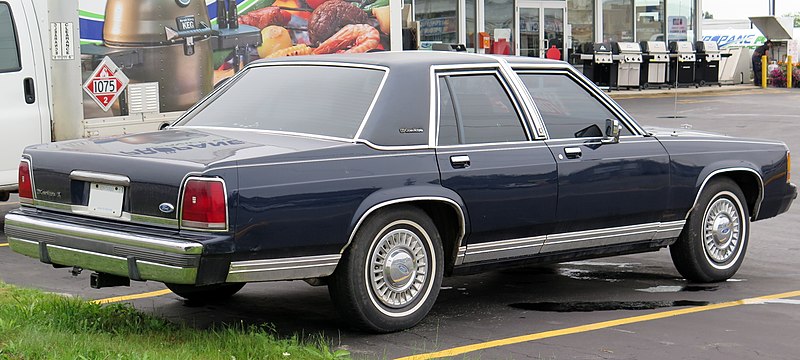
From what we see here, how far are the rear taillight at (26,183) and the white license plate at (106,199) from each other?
561 mm

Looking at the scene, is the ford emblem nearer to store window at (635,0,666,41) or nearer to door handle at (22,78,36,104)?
door handle at (22,78,36,104)

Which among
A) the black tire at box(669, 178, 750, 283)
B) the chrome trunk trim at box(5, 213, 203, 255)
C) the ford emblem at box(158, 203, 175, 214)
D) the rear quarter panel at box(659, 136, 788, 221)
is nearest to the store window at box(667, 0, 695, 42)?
the rear quarter panel at box(659, 136, 788, 221)

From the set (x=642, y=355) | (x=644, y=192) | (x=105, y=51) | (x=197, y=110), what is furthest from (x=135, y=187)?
(x=105, y=51)

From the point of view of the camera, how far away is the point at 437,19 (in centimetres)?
3309

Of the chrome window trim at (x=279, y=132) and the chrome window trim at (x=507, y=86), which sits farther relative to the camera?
the chrome window trim at (x=507, y=86)

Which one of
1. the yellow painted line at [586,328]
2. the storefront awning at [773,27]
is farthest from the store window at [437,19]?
the yellow painted line at [586,328]

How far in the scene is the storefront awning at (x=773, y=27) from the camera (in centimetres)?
4016

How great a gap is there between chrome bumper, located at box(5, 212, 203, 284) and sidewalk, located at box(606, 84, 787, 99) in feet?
93.2

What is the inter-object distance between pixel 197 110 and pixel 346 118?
1212 millimetres

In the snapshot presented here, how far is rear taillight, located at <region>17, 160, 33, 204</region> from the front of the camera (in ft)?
22.5

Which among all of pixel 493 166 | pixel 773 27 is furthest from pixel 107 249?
pixel 773 27

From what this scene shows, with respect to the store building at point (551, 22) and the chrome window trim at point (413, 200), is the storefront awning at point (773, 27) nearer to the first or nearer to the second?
the store building at point (551, 22)

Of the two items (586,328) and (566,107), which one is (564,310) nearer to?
(586,328)

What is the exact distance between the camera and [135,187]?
245 inches
